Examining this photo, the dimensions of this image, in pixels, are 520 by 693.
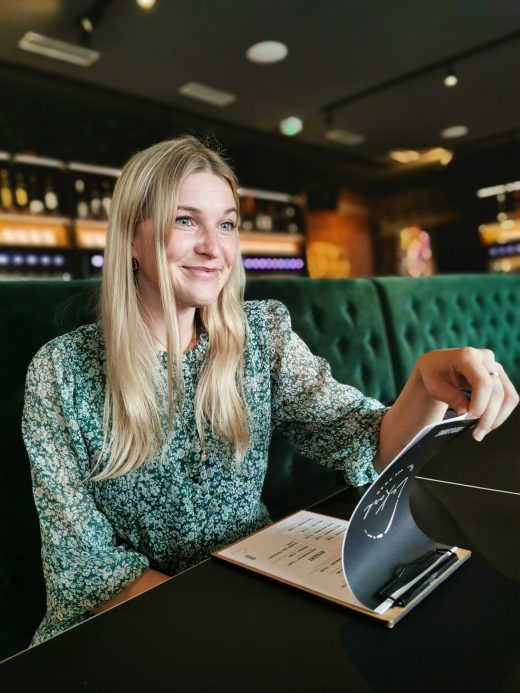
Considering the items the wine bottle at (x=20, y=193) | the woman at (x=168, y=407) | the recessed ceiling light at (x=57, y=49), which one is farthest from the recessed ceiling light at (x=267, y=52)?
the woman at (x=168, y=407)

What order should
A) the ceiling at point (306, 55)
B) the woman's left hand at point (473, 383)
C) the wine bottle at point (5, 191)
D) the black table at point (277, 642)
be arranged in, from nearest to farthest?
the black table at point (277, 642) < the woman's left hand at point (473, 383) < the ceiling at point (306, 55) < the wine bottle at point (5, 191)

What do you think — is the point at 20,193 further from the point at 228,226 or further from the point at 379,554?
the point at 379,554

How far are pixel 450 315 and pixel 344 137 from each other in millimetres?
4139

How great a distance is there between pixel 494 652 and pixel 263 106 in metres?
Answer: 5.62

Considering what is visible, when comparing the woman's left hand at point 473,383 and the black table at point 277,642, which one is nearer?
the black table at point 277,642

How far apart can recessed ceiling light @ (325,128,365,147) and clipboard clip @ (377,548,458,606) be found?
20.6ft

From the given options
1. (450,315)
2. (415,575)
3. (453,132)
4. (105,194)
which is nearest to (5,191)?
(105,194)

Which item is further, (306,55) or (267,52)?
(306,55)

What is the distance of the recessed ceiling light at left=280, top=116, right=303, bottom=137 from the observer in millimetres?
5902

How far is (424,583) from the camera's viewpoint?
70 cm

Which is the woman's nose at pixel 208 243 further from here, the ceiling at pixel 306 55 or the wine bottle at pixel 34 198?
the wine bottle at pixel 34 198

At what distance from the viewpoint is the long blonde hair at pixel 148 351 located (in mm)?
1083

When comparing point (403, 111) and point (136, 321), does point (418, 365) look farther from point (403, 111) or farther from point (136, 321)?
point (403, 111)

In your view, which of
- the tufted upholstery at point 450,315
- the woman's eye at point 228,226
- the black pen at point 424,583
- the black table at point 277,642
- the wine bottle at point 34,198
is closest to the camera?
the black table at point 277,642
